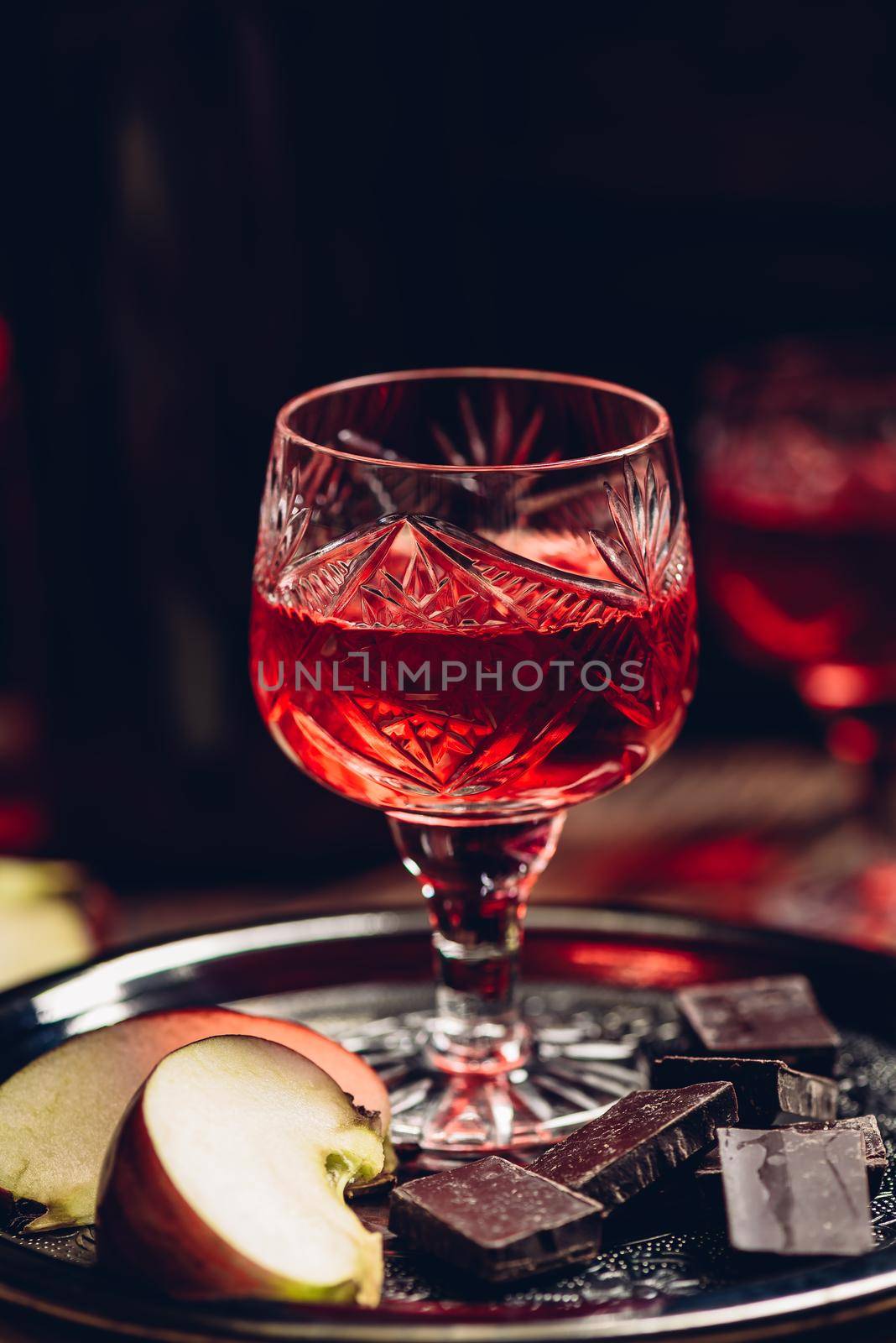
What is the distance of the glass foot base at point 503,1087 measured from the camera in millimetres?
1020

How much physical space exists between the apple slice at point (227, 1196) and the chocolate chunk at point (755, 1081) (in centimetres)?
19

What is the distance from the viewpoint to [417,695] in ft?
3.12

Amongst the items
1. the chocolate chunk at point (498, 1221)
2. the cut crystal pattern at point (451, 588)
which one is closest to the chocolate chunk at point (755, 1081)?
the chocolate chunk at point (498, 1221)

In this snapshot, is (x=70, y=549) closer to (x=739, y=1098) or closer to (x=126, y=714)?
(x=126, y=714)

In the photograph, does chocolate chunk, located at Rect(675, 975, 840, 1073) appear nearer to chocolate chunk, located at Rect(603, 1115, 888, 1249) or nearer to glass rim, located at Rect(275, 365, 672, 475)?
chocolate chunk, located at Rect(603, 1115, 888, 1249)

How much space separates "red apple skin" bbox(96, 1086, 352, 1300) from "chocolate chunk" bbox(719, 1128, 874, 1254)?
0.18 metres

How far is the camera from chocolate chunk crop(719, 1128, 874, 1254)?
0.82m

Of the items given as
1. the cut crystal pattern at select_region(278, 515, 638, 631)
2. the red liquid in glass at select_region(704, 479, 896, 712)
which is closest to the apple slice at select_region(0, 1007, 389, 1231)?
the cut crystal pattern at select_region(278, 515, 638, 631)

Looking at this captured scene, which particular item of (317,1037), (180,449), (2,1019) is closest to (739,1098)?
(317,1037)

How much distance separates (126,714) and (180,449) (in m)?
0.30

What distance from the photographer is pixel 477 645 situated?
0.94 meters

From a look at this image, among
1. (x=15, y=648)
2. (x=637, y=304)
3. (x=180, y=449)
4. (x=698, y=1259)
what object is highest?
(x=637, y=304)

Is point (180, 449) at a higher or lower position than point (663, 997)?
higher

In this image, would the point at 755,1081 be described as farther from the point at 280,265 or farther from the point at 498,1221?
the point at 280,265
